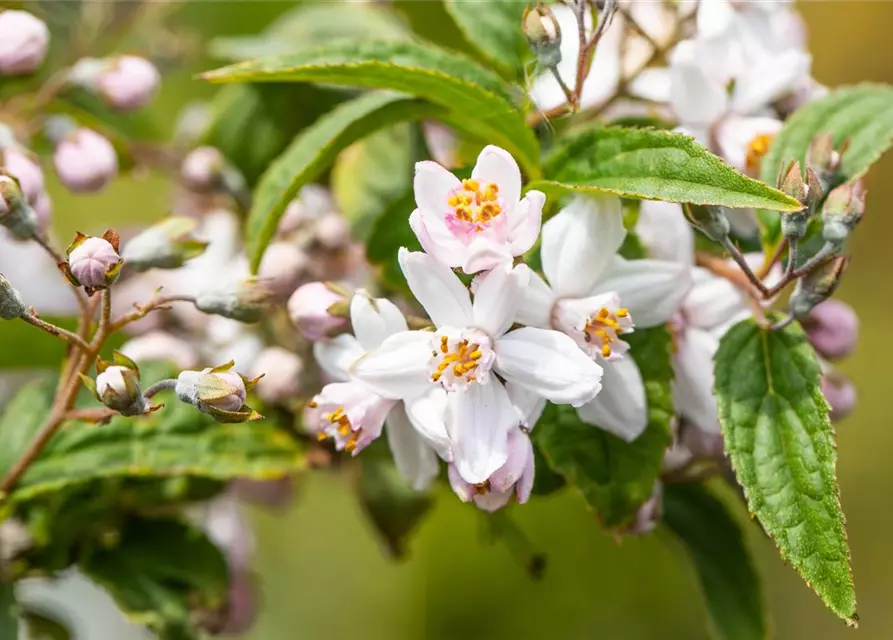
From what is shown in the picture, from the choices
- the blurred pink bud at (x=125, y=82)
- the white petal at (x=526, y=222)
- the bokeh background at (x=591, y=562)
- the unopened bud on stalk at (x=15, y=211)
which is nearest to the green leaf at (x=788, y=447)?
the white petal at (x=526, y=222)

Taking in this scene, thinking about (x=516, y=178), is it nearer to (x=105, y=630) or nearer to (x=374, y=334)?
(x=374, y=334)

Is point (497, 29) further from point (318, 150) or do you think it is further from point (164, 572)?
point (164, 572)

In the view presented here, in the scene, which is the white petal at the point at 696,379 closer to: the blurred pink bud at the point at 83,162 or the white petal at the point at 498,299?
the white petal at the point at 498,299

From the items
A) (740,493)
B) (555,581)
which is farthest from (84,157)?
(555,581)

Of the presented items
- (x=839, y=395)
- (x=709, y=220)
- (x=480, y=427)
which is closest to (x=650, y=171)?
(x=709, y=220)

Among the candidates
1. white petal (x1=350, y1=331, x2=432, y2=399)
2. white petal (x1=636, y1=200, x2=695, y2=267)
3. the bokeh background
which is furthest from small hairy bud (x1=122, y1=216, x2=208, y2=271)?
the bokeh background

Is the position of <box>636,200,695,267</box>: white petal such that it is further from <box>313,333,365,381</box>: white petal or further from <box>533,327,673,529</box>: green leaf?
<box>313,333,365,381</box>: white petal
